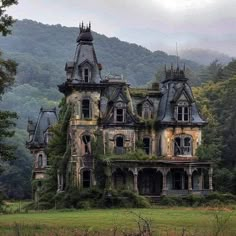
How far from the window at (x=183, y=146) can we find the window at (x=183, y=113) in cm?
179

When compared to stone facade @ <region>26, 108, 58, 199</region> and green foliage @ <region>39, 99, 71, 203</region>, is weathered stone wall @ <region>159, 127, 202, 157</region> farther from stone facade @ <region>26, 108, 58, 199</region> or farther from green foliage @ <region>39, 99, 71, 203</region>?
stone facade @ <region>26, 108, 58, 199</region>

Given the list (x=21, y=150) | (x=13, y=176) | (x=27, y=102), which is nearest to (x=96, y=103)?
(x=13, y=176)

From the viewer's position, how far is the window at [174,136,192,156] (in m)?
60.3

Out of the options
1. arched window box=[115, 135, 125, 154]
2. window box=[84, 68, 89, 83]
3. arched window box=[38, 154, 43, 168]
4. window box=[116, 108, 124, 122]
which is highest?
window box=[84, 68, 89, 83]

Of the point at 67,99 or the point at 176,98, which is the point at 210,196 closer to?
the point at 176,98

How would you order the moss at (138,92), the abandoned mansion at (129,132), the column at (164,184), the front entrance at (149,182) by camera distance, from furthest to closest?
1. the moss at (138,92)
2. the front entrance at (149,182)
3. the abandoned mansion at (129,132)
4. the column at (164,184)


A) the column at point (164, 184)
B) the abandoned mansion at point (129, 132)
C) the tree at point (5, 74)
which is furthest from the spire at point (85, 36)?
the tree at point (5, 74)

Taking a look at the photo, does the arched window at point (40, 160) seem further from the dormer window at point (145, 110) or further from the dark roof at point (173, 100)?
the dark roof at point (173, 100)

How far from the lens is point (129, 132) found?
5903cm

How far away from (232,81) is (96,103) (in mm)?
29752

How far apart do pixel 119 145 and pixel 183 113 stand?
6986 millimetres

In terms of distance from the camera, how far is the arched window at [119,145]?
192 feet

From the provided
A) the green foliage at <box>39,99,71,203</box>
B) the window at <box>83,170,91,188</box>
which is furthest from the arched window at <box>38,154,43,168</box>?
the window at <box>83,170,91,188</box>

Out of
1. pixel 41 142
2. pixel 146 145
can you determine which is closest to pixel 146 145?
pixel 146 145
